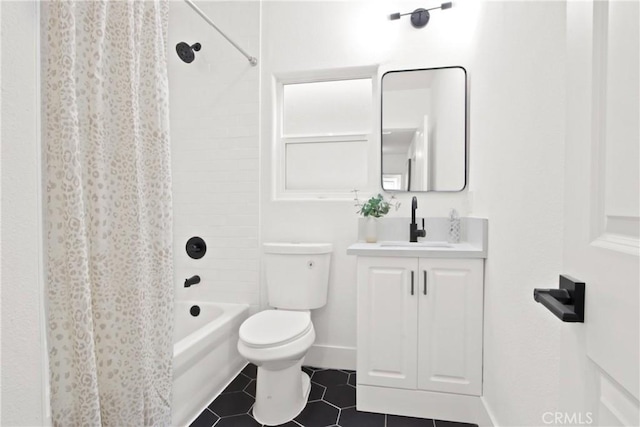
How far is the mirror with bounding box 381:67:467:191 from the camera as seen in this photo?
1999 mm

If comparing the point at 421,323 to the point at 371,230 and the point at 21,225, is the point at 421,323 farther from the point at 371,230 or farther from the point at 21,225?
the point at 21,225

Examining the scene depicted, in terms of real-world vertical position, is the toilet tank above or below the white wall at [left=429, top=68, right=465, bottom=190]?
below

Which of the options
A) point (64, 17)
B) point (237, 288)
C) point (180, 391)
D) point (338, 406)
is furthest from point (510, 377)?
point (64, 17)

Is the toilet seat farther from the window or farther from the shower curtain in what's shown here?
the window

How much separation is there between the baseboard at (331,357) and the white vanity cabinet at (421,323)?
473mm

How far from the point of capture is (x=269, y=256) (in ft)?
6.58

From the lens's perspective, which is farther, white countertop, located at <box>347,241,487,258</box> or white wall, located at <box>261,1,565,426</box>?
white countertop, located at <box>347,241,487,258</box>

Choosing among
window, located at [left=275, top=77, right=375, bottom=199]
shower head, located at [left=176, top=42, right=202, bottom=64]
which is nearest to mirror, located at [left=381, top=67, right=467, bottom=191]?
window, located at [left=275, top=77, right=375, bottom=199]

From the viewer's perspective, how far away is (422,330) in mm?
1579

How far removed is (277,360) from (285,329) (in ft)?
0.57

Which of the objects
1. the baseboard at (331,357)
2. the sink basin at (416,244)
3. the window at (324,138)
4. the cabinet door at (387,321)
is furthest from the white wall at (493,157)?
the cabinet door at (387,321)

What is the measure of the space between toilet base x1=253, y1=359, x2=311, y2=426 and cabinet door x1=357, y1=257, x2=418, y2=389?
0.37 meters

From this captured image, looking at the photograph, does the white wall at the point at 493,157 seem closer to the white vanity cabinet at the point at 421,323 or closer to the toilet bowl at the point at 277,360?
the white vanity cabinet at the point at 421,323

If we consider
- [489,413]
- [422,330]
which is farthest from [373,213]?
[489,413]
